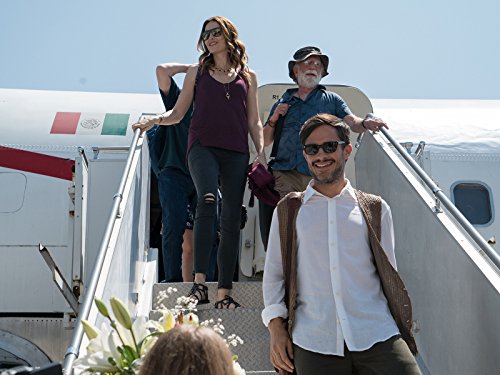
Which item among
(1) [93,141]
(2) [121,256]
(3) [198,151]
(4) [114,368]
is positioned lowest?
(4) [114,368]

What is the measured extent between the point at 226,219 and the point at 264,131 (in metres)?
0.87

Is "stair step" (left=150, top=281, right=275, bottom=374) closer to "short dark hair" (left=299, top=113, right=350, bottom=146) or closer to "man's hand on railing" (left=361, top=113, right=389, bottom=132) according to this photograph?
"man's hand on railing" (left=361, top=113, right=389, bottom=132)

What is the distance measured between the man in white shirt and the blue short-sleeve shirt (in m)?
1.87

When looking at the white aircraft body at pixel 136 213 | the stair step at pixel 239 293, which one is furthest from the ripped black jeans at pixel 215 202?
the white aircraft body at pixel 136 213

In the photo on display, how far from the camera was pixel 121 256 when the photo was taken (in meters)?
4.38

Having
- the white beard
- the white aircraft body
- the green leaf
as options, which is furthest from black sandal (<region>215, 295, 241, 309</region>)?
the green leaf

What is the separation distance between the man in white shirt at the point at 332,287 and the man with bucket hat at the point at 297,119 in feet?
6.00

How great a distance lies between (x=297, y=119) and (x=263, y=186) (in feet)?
1.84

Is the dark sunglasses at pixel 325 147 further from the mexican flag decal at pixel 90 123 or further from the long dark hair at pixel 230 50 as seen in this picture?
the mexican flag decal at pixel 90 123

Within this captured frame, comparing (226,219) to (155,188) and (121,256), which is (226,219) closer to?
(121,256)

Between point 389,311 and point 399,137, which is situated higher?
point 399,137

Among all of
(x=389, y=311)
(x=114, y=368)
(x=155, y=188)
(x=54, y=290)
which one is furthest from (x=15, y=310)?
(x=114, y=368)

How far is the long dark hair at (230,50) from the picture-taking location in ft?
16.6

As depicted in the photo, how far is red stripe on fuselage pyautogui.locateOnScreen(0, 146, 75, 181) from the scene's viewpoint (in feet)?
24.8
